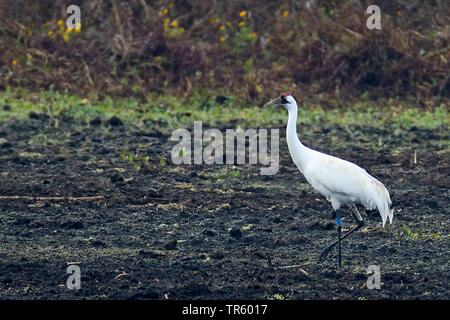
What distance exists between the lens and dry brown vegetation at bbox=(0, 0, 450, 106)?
13.0 meters


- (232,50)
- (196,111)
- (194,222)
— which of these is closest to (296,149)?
(194,222)

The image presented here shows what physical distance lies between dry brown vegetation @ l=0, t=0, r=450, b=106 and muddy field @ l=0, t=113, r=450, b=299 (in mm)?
2126

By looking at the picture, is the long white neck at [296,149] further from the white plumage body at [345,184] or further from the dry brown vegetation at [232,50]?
the dry brown vegetation at [232,50]

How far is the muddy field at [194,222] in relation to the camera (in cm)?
595

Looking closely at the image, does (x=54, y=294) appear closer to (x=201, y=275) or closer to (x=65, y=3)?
(x=201, y=275)

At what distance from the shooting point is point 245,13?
1462cm

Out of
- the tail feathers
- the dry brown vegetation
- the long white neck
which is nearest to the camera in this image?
the tail feathers

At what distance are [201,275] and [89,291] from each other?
2.78 feet

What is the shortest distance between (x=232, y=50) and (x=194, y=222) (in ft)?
23.0

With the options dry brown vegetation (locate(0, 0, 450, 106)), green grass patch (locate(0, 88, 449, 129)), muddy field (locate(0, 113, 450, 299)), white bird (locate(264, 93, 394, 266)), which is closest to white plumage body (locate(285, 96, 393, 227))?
white bird (locate(264, 93, 394, 266))

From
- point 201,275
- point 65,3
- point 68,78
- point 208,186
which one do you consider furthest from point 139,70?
point 201,275

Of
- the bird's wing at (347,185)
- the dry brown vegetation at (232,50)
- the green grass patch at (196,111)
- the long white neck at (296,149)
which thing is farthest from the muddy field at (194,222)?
the dry brown vegetation at (232,50)

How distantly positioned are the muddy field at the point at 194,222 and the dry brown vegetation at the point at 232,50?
2126 mm

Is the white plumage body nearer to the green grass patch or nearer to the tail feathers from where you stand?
the tail feathers
